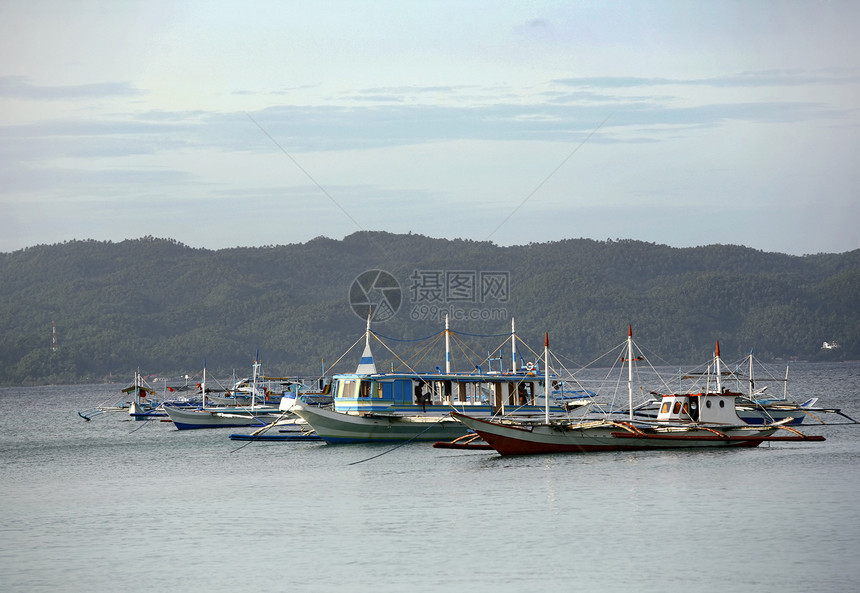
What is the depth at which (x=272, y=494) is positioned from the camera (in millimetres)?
45531

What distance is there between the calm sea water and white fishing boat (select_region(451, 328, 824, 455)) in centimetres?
69

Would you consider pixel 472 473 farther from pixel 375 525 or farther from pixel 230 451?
pixel 230 451

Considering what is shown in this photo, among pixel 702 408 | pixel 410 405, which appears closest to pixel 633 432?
pixel 702 408

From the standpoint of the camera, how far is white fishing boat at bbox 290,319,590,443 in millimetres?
64125

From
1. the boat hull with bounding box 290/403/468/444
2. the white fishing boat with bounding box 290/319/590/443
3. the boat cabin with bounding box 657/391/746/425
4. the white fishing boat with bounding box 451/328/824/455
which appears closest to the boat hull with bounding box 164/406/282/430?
the boat hull with bounding box 290/403/468/444

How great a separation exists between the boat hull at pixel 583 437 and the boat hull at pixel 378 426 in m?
10.2

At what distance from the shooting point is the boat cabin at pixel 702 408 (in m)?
56.4

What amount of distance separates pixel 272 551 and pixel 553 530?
8.60 meters

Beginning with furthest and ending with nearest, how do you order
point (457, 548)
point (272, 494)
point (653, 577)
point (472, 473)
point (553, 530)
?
point (472, 473) < point (272, 494) < point (553, 530) < point (457, 548) < point (653, 577)

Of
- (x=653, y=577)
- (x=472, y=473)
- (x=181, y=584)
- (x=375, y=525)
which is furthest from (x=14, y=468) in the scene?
(x=653, y=577)

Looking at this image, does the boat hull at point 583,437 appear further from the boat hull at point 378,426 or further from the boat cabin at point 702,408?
the boat hull at point 378,426

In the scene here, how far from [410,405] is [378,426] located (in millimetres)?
2148

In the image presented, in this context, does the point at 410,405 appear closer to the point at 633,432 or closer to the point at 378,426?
the point at 378,426

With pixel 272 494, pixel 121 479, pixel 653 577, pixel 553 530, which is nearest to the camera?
pixel 653 577
